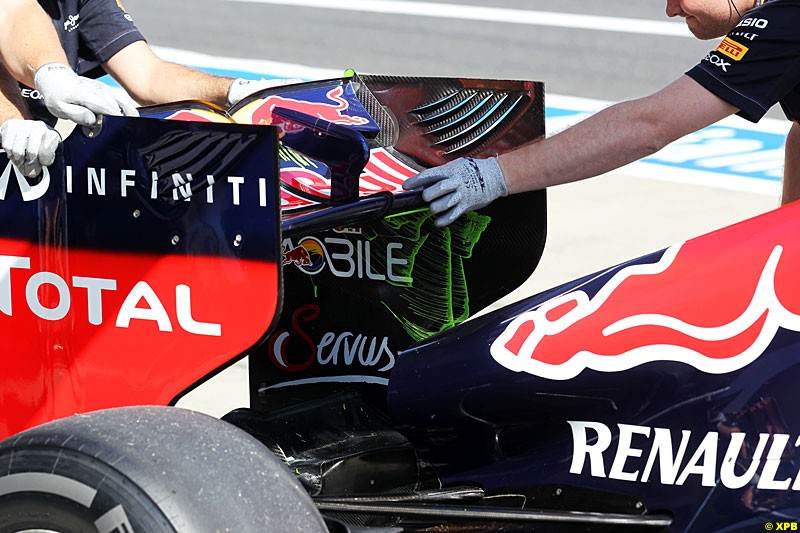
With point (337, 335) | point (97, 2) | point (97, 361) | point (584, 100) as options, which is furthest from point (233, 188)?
point (584, 100)

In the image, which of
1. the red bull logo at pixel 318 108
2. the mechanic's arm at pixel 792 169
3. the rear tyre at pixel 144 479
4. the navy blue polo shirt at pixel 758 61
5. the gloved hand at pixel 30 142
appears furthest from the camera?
the mechanic's arm at pixel 792 169

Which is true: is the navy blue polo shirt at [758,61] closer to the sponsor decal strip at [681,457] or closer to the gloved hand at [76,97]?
the sponsor decal strip at [681,457]

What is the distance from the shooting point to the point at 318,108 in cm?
312

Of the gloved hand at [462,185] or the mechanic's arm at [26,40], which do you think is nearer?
the gloved hand at [462,185]

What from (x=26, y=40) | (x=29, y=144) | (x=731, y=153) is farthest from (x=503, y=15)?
(x=29, y=144)

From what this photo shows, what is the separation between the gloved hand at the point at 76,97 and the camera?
2347 millimetres

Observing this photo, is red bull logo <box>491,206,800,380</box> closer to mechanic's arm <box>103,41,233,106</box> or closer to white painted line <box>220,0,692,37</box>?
mechanic's arm <box>103,41,233,106</box>

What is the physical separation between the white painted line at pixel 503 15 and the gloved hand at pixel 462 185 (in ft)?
A: 29.1

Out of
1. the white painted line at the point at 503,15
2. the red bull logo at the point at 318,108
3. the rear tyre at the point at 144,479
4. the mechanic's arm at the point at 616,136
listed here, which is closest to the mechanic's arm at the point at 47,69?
the red bull logo at the point at 318,108

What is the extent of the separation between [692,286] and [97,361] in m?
1.16

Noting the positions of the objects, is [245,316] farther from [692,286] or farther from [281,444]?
[692,286]

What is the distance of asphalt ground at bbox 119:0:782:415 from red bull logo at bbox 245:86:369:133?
2.71 m

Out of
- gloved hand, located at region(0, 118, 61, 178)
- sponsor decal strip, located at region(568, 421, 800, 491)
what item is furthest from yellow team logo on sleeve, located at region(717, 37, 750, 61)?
gloved hand, located at region(0, 118, 61, 178)

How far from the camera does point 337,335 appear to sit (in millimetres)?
3131
